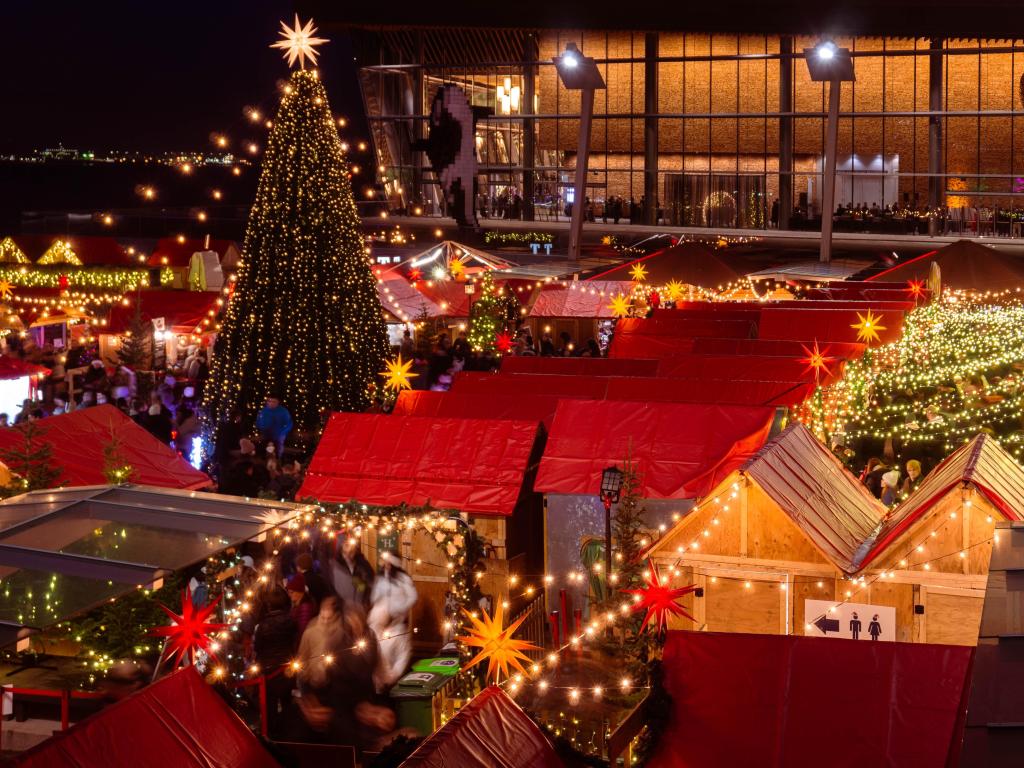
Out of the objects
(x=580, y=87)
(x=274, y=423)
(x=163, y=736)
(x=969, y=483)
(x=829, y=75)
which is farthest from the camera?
(x=580, y=87)

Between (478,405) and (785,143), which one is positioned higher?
(785,143)

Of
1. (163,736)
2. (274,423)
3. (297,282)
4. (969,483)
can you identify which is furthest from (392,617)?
(297,282)

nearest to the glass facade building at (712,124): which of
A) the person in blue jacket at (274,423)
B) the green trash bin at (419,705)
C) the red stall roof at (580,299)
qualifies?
the red stall roof at (580,299)

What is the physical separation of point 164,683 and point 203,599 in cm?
369

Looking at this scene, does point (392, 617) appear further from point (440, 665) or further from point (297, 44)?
point (297, 44)

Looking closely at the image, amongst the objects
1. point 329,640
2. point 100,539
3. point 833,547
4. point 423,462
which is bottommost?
point 329,640

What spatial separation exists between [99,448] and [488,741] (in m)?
8.02

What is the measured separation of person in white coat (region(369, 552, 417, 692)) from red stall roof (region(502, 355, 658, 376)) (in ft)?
18.6

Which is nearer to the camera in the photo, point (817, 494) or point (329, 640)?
point (329, 640)

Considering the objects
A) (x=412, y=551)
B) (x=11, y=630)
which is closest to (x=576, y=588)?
(x=412, y=551)

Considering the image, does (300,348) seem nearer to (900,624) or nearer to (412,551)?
(412,551)

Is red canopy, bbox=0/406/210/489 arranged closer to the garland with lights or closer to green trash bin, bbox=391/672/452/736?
the garland with lights

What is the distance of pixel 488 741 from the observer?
20.8ft

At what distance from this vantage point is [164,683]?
273 inches
